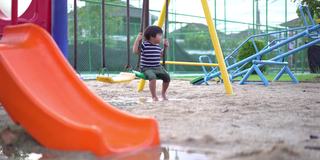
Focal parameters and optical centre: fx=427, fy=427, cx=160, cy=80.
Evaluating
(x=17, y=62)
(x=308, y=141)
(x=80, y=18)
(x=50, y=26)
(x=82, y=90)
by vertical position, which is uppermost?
(x=80, y=18)

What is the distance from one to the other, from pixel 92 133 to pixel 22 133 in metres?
0.79

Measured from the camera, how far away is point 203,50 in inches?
864

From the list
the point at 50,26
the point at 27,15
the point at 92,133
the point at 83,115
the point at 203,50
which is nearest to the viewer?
the point at 92,133

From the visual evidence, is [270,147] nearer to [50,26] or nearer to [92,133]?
[92,133]

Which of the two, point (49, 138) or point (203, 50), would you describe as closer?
point (49, 138)

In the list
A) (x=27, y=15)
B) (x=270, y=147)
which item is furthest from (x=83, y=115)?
(x=27, y=15)

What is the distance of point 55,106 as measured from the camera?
2768mm

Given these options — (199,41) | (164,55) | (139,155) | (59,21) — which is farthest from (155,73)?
(199,41)

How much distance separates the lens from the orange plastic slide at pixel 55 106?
7.87 ft

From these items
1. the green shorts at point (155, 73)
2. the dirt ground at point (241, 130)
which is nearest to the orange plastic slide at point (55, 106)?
the dirt ground at point (241, 130)

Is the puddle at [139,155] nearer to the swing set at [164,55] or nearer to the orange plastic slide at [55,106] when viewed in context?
the orange plastic slide at [55,106]

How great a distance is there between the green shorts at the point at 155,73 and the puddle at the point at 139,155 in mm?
3063

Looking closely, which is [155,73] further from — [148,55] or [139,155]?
[139,155]

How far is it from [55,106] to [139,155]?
724mm
